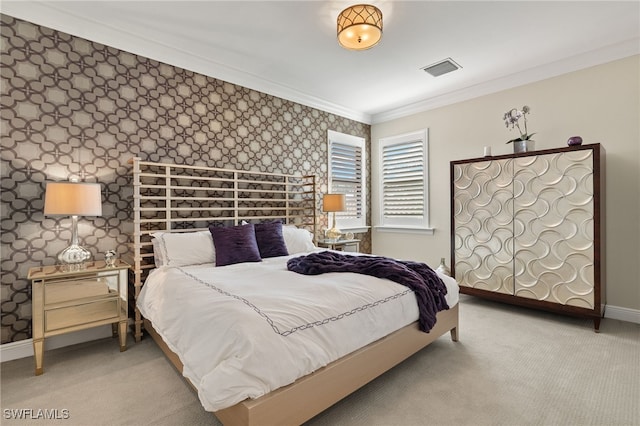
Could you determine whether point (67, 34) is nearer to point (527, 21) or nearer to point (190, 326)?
point (190, 326)

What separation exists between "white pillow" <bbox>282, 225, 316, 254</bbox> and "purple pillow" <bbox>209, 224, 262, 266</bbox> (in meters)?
0.50

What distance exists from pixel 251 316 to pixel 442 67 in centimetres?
354

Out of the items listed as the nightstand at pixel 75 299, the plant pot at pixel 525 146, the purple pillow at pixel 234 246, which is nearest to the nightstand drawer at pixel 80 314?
the nightstand at pixel 75 299

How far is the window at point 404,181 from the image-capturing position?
194 inches

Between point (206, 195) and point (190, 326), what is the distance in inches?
83.2

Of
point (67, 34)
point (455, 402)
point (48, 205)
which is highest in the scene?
point (67, 34)

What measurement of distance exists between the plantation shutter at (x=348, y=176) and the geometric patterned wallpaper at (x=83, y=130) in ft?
5.72

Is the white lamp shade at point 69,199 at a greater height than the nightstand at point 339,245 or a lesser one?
greater

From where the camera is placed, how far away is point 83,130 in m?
2.82

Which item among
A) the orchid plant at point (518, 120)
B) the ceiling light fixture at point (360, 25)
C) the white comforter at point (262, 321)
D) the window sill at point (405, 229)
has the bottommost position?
the white comforter at point (262, 321)

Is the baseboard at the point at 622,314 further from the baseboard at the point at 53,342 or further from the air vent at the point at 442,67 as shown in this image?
the baseboard at the point at 53,342

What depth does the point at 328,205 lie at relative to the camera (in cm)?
450

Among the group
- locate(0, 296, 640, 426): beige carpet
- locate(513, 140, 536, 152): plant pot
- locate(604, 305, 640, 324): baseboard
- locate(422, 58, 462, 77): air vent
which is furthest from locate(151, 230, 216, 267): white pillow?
locate(604, 305, 640, 324): baseboard

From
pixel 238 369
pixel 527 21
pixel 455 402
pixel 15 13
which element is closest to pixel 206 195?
pixel 15 13
